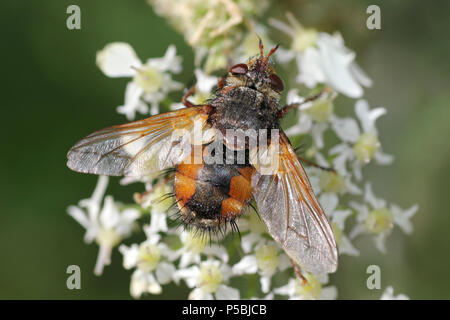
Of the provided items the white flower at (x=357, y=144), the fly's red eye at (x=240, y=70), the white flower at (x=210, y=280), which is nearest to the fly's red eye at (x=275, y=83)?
the fly's red eye at (x=240, y=70)

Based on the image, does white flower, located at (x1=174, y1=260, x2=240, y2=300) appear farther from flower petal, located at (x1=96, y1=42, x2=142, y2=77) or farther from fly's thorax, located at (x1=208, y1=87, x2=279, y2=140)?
flower petal, located at (x1=96, y1=42, x2=142, y2=77)

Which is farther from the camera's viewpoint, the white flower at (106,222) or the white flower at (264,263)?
the white flower at (106,222)

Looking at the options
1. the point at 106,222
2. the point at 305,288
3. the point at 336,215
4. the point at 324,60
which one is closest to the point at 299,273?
the point at 305,288

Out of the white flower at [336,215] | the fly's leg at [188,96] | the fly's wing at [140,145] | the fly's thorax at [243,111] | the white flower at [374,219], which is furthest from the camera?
the white flower at [374,219]

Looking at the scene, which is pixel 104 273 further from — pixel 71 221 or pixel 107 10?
pixel 107 10

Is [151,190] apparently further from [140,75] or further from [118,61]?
[118,61]

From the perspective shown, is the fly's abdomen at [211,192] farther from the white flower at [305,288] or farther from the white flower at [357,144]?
the white flower at [357,144]
